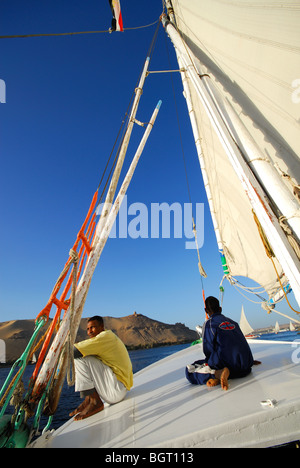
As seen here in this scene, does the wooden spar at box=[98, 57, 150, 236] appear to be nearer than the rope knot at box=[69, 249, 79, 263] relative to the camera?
No

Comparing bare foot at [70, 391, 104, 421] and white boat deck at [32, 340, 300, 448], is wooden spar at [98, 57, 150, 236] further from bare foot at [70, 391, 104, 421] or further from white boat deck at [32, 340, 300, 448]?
white boat deck at [32, 340, 300, 448]

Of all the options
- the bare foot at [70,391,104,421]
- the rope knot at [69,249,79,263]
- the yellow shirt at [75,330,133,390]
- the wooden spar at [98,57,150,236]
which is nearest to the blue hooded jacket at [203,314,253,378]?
the yellow shirt at [75,330,133,390]

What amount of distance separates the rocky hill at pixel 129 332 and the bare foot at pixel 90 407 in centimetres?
6454

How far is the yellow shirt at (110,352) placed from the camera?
8.42 feet

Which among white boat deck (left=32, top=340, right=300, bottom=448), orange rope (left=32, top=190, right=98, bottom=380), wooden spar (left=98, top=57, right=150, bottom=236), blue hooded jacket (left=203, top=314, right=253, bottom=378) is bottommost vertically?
white boat deck (left=32, top=340, right=300, bottom=448)

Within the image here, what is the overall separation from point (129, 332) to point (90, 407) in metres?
84.6

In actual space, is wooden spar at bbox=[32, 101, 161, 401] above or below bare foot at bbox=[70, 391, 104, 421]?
above

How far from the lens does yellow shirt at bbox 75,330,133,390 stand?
2.57m

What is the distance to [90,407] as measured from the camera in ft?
8.21

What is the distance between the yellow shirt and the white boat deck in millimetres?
326

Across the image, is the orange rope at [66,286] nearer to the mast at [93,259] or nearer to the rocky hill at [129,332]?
the mast at [93,259]

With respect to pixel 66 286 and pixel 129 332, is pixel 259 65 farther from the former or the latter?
pixel 129 332

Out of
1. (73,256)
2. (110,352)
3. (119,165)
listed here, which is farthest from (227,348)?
(119,165)
